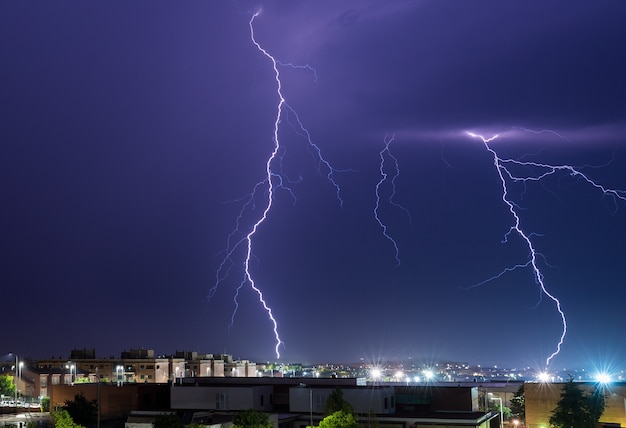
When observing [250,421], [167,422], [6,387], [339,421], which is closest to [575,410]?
[339,421]

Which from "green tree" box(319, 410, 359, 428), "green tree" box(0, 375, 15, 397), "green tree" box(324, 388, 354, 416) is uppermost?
"green tree" box(324, 388, 354, 416)

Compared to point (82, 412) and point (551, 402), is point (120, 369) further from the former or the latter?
point (551, 402)

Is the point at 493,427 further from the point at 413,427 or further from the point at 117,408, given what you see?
the point at 117,408

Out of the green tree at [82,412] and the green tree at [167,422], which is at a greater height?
the green tree at [167,422]

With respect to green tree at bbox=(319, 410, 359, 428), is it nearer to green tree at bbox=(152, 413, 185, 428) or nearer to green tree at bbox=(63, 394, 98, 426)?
green tree at bbox=(152, 413, 185, 428)

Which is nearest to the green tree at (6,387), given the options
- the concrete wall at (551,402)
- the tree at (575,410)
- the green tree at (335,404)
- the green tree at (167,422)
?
the green tree at (335,404)

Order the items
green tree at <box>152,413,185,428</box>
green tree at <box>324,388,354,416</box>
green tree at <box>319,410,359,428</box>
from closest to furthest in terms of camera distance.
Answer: green tree at <box>152,413,185,428</box>
green tree at <box>319,410,359,428</box>
green tree at <box>324,388,354,416</box>

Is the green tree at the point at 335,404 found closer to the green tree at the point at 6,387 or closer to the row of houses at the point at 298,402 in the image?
the row of houses at the point at 298,402

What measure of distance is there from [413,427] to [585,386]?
841 centimetres

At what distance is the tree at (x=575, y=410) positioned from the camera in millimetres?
32156

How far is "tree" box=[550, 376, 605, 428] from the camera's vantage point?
3216 centimetres

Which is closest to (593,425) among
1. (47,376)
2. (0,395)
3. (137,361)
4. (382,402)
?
(382,402)

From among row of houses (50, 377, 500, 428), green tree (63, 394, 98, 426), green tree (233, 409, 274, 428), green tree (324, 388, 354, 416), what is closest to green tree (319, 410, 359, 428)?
green tree (233, 409, 274, 428)

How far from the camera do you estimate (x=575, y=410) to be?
32438 millimetres
